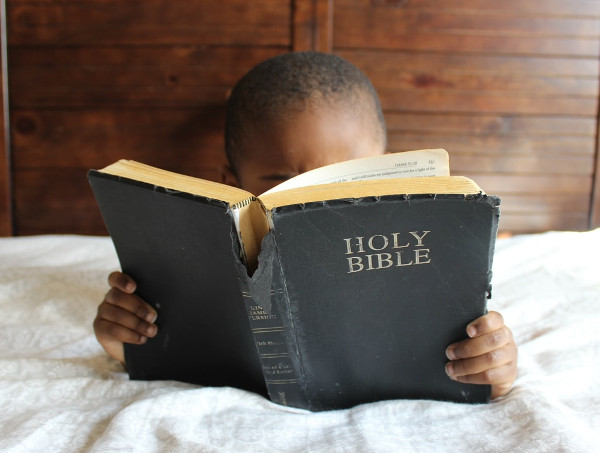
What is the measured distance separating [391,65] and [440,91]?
17 cm

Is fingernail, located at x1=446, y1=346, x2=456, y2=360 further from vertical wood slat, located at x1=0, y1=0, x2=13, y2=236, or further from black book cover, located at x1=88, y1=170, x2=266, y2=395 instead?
vertical wood slat, located at x1=0, y1=0, x2=13, y2=236

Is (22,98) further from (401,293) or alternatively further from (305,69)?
(401,293)

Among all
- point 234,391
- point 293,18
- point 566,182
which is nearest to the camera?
point 234,391

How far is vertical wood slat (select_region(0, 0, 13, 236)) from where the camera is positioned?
1570mm

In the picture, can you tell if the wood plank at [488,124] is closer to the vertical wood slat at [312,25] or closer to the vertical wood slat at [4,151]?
the vertical wood slat at [312,25]

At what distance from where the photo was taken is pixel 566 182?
1.71 m

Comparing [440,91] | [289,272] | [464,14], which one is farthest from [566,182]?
[289,272]

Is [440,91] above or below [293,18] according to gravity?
below

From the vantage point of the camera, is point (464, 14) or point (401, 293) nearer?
point (401, 293)

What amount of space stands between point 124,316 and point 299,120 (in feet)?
1.18

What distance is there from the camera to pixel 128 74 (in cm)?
159

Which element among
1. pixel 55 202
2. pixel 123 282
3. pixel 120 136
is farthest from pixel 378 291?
pixel 55 202

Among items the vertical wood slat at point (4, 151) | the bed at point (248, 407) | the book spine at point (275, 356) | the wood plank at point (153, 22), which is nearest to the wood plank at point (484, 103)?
the wood plank at point (153, 22)

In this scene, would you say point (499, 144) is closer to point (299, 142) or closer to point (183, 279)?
point (299, 142)
